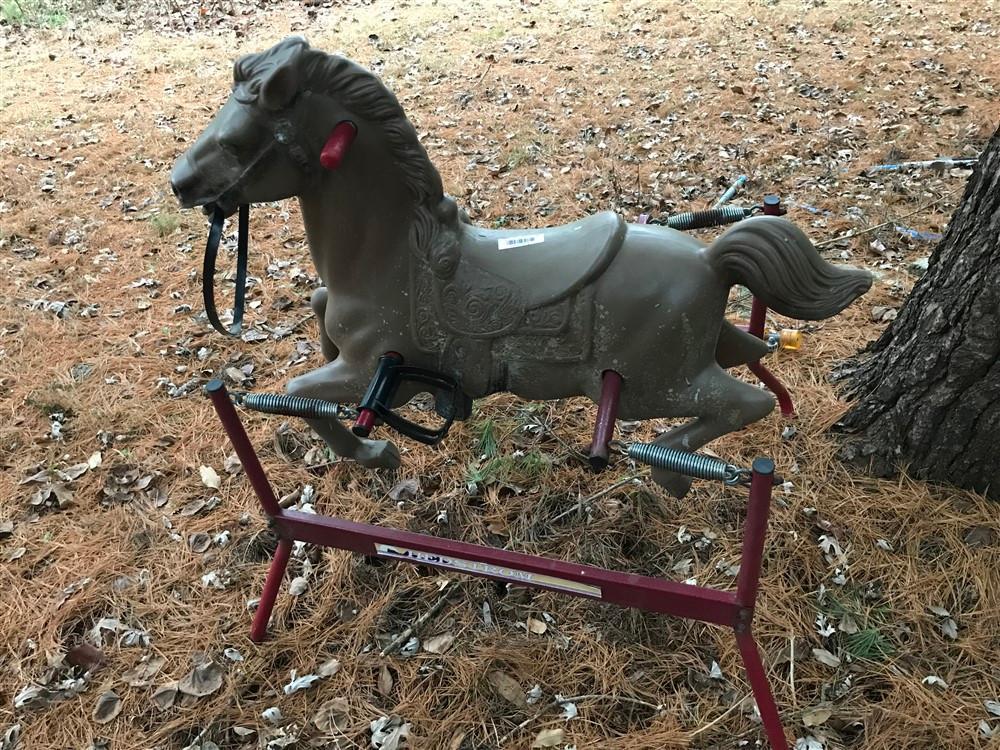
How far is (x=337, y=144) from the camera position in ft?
4.83

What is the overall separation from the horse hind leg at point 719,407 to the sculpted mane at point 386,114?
0.74m

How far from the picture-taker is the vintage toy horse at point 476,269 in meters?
1.52

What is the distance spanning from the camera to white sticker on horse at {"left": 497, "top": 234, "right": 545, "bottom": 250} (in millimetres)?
1742

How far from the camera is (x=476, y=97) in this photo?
20.2 feet

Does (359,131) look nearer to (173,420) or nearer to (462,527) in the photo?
(462,527)

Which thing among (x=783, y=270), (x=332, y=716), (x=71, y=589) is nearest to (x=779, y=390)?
(x=783, y=270)

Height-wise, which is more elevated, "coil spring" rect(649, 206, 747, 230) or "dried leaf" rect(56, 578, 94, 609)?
"coil spring" rect(649, 206, 747, 230)

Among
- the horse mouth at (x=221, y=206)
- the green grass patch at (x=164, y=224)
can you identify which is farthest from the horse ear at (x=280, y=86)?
the green grass patch at (x=164, y=224)

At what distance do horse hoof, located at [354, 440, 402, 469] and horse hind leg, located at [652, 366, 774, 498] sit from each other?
0.99 meters

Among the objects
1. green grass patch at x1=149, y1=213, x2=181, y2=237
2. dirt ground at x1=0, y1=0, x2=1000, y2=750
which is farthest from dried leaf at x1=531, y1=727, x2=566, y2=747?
green grass patch at x1=149, y1=213, x2=181, y2=237

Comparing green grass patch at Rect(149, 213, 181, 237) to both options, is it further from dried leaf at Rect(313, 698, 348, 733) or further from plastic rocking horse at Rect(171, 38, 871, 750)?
dried leaf at Rect(313, 698, 348, 733)

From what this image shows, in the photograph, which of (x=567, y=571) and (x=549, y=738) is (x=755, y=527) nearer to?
(x=567, y=571)

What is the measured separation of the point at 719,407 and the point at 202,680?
6.03ft

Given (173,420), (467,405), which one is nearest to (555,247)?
(467,405)
